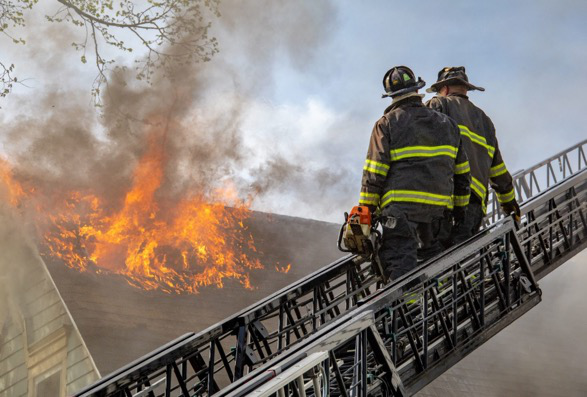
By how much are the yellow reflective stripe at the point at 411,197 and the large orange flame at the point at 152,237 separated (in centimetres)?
649

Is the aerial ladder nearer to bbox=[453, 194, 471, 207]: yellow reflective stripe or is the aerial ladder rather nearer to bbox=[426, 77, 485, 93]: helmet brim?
bbox=[453, 194, 471, 207]: yellow reflective stripe

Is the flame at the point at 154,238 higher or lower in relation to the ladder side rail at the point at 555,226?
higher

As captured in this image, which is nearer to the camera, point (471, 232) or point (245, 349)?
point (245, 349)

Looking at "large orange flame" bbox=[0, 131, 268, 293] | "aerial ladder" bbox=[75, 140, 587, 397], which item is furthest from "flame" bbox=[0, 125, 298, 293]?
"aerial ladder" bbox=[75, 140, 587, 397]

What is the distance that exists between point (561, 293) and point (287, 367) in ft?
52.0

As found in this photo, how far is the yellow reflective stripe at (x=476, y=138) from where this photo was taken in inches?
Answer: 235

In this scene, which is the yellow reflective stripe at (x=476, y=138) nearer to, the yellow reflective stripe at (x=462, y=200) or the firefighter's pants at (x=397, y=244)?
the yellow reflective stripe at (x=462, y=200)

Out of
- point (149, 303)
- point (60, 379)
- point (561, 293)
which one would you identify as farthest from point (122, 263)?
point (561, 293)

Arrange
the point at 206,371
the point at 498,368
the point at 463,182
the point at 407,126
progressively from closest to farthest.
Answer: the point at 206,371 < the point at 407,126 < the point at 463,182 < the point at 498,368

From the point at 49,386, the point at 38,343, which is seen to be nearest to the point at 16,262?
the point at 38,343

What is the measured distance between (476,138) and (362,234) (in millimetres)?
1670

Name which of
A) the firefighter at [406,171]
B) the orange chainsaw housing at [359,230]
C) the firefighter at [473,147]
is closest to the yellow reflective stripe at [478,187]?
the firefighter at [473,147]

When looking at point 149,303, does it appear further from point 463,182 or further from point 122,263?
point 463,182

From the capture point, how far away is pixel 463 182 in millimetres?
5555
